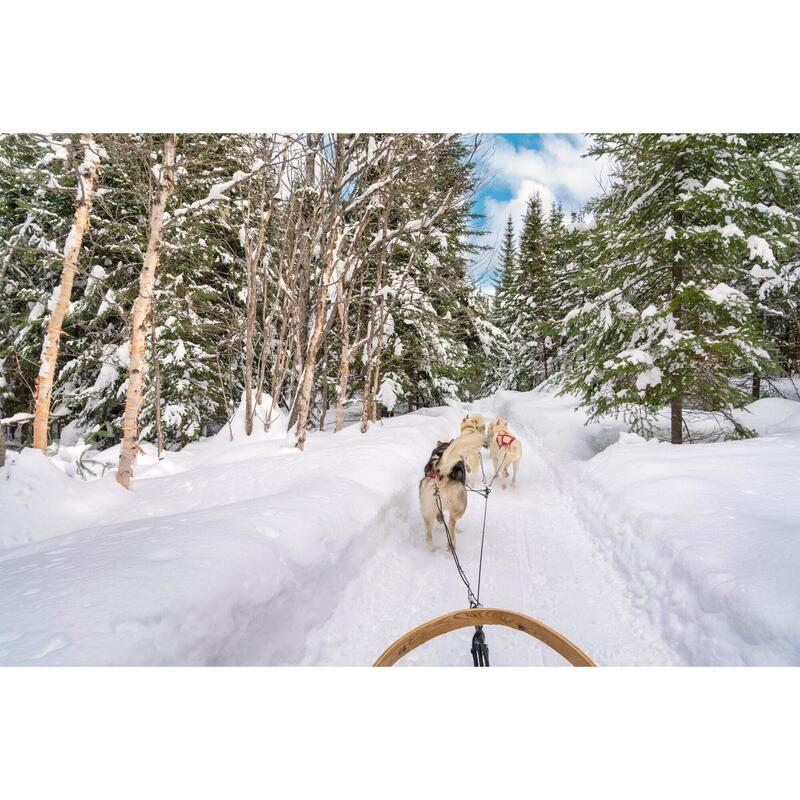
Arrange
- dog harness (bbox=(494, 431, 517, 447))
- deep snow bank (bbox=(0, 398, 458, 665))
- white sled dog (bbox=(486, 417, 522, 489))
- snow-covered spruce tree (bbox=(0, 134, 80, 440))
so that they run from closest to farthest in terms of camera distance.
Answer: deep snow bank (bbox=(0, 398, 458, 665)) → snow-covered spruce tree (bbox=(0, 134, 80, 440)) → white sled dog (bbox=(486, 417, 522, 489)) → dog harness (bbox=(494, 431, 517, 447))

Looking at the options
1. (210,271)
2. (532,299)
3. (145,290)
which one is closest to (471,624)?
(145,290)

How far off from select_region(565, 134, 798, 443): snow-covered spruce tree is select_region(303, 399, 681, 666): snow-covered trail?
338 cm

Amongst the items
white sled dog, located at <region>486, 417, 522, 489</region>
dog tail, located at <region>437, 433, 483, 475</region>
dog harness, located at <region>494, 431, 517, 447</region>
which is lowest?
white sled dog, located at <region>486, 417, 522, 489</region>

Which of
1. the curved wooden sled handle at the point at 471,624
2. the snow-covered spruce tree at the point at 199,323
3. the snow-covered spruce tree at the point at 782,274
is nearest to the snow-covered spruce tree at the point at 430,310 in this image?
the snow-covered spruce tree at the point at 199,323

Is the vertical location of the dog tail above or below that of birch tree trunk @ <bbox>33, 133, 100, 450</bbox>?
below

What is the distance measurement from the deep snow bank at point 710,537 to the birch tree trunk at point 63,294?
6198mm

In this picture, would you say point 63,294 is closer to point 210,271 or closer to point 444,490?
point 210,271

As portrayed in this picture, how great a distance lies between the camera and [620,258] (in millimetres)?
6293

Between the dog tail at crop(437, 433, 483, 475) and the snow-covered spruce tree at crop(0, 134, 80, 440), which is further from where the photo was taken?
the snow-covered spruce tree at crop(0, 134, 80, 440)

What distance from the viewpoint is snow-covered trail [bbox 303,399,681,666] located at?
2.00 meters

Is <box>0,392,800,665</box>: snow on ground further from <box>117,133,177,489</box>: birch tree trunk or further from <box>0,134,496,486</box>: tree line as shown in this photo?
<box>0,134,496,486</box>: tree line

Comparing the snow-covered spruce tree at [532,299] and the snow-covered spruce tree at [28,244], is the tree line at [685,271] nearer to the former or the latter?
the snow-covered spruce tree at [28,244]

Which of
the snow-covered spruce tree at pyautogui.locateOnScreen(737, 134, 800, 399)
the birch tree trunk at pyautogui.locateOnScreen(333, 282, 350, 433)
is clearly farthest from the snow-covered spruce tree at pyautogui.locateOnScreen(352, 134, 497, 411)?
the snow-covered spruce tree at pyautogui.locateOnScreen(737, 134, 800, 399)
